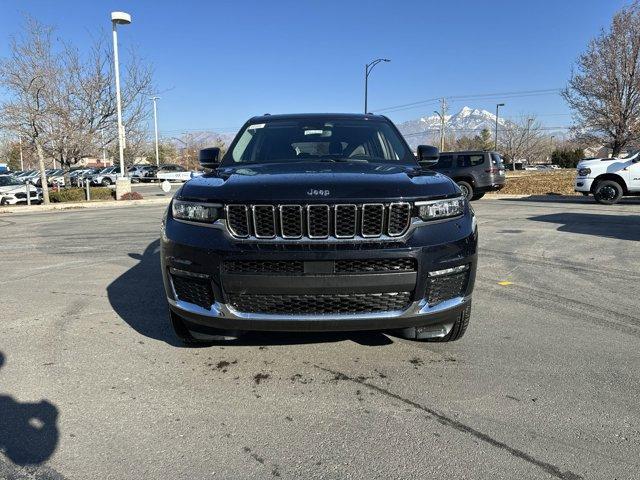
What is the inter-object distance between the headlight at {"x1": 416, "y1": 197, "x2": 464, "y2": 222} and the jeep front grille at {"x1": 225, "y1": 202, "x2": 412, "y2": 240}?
0.16m

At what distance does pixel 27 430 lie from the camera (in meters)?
2.77

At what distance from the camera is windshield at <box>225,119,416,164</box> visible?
14.9 feet

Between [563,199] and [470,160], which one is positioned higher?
[470,160]

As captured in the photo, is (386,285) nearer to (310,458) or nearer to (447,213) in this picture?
(447,213)

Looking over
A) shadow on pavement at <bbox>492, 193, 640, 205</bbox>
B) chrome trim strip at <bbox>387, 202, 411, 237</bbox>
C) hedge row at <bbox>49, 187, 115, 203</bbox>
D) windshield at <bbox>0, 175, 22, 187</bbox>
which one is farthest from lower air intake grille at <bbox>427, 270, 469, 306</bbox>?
windshield at <bbox>0, 175, 22, 187</bbox>

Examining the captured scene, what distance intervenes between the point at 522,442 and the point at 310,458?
1090mm

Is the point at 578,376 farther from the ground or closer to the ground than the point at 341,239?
closer to the ground

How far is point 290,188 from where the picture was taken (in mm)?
3113

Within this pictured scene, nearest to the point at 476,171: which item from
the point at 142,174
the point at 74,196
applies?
the point at 74,196

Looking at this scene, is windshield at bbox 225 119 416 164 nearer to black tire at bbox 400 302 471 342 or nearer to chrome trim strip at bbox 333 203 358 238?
chrome trim strip at bbox 333 203 358 238

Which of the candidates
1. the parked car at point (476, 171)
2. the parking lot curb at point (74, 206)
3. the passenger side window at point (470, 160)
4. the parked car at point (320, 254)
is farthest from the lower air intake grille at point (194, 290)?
the parking lot curb at point (74, 206)

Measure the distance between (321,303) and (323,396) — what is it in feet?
1.91

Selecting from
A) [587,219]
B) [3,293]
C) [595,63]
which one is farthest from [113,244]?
[595,63]

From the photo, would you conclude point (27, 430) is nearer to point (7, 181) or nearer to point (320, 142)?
point (320, 142)
